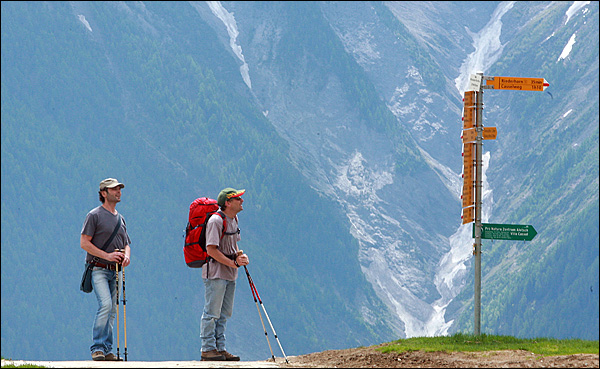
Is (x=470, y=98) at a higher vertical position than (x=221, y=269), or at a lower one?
higher

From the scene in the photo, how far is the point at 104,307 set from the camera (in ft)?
43.0

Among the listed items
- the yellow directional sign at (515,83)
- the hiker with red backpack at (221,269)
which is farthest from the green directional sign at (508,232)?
the hiker with red backpack at (221,269)

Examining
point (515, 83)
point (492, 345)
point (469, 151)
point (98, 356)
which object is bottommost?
point (98, 356)

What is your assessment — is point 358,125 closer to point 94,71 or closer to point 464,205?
point 94,71

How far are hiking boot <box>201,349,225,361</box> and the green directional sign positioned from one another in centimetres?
633

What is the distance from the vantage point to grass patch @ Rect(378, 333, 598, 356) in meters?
13.7

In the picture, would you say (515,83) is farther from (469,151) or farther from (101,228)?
(101,228)

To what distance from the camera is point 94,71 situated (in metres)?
159

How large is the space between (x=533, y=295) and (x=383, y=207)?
34631mm

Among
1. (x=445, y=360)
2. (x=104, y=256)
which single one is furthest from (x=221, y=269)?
(x=445, y=360)

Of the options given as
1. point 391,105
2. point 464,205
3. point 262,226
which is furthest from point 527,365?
→ point 391,105

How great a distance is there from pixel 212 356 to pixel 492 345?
541cm

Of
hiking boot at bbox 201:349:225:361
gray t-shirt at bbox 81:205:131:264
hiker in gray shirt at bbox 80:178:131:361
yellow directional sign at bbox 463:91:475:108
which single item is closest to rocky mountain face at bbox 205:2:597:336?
yellow directional sign at bbox 463:91:475:108

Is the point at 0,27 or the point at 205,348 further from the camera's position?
the point at 0,27
